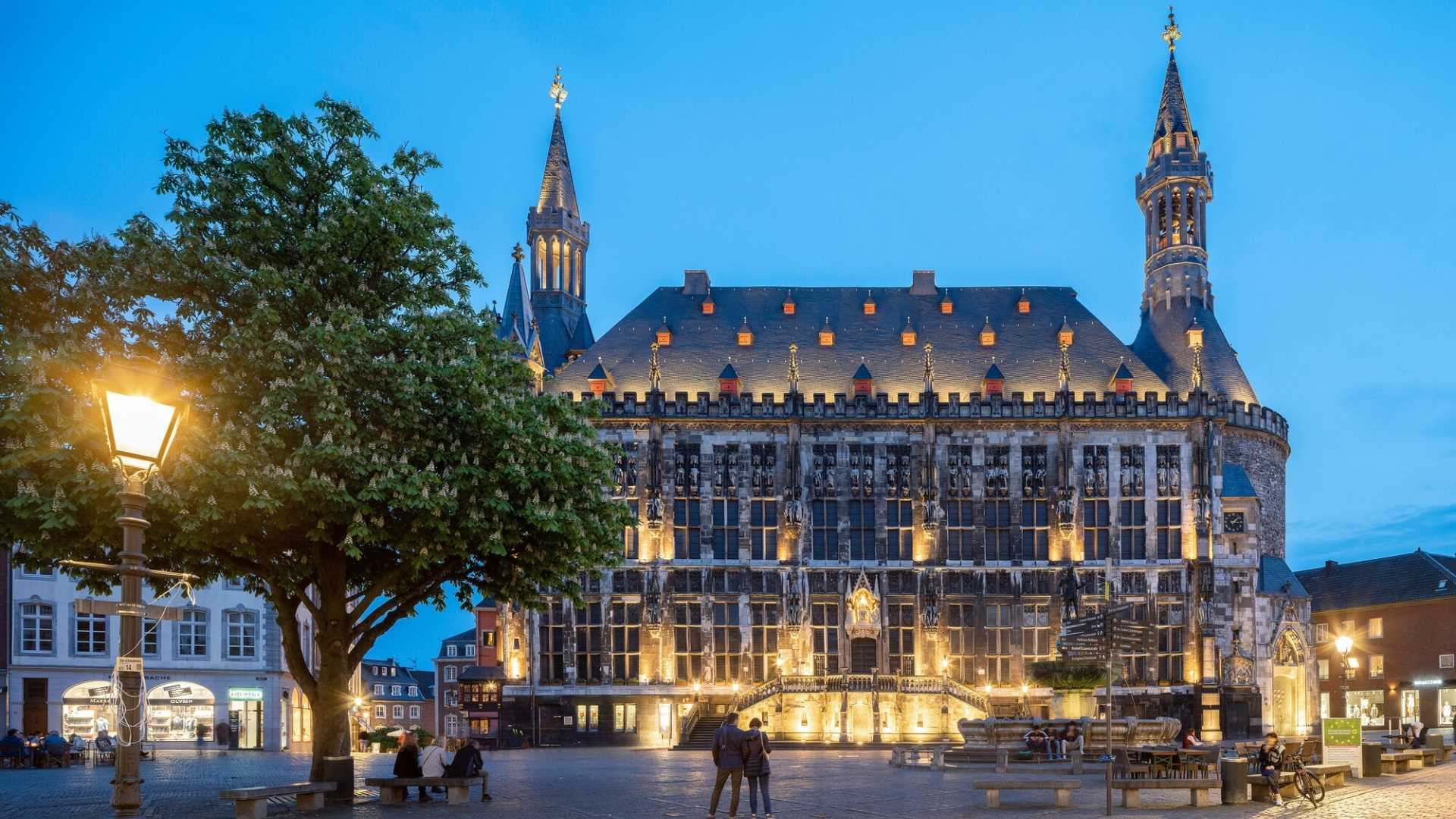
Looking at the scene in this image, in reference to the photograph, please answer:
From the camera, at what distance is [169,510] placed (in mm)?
24766

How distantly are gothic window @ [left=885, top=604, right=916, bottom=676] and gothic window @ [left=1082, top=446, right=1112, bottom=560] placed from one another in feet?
29.6

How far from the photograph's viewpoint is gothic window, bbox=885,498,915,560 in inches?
2571

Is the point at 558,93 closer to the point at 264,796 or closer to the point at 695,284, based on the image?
the point at 695,284

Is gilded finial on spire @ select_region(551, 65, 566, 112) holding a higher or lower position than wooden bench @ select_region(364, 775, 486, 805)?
higher

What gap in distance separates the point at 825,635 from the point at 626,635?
31.1 ft

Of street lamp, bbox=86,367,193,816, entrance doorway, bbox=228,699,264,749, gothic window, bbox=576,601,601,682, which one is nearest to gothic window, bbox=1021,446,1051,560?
gothic window, bbox=576,601,601,682

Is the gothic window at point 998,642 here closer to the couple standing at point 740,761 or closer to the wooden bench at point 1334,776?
the wooden bench at point 1334,776

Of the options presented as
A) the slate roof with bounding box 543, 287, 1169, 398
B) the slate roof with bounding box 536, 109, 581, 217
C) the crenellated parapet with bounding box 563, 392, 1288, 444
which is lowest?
the crenellated parapet with bounding box 563, 392, 1288, 444

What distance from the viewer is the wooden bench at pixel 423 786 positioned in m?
27.1

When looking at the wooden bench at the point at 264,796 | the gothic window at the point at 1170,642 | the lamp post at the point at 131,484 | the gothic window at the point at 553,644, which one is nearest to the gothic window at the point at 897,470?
the gothic window at the point at 1170,642

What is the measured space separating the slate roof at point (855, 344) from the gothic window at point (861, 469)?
3.57 metres

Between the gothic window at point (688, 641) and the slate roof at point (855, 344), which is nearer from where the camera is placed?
the gothic window at point (688, 641)

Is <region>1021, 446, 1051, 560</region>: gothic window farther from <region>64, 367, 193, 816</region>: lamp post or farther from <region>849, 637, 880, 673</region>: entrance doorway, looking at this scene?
<region>64, 367, 193, 816</region>: lamp post

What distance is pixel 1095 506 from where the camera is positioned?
65.4 meters
